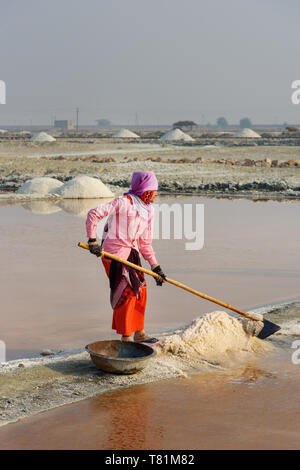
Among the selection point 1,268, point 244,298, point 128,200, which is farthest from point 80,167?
point 128,200

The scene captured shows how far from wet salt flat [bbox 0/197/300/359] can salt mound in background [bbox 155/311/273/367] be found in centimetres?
72

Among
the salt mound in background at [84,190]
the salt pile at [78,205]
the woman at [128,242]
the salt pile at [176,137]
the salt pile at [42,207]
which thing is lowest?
the salt pile at [42,207]

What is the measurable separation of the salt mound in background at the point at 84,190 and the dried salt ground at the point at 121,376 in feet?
37.7

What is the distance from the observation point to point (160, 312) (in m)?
6.45

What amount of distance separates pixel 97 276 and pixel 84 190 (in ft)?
29.0

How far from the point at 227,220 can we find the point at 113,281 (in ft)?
27.7

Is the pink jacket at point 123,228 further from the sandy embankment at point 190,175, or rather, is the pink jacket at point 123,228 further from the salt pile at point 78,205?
the sandy embankment at point 190,175

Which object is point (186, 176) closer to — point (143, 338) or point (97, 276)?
point (97, 276)

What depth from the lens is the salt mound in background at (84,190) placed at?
54.9ft

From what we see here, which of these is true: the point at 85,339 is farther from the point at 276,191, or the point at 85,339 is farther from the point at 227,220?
the point at 276,191

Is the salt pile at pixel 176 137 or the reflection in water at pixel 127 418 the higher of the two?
the salt pile at pixel 176 137

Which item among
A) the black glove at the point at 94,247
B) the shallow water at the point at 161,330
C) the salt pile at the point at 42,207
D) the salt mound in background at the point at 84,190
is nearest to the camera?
the shallow water at the point at 161,330

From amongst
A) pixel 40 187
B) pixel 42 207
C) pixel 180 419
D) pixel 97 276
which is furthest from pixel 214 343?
pixel 40 187

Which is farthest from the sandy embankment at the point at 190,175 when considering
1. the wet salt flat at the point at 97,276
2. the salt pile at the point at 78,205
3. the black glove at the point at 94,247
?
the black glove at the point at 94,247
